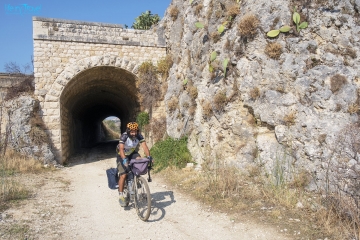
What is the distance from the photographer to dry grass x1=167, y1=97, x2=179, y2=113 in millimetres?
10789

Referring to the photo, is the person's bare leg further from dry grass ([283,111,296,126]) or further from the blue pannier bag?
dry grass ([283,111,296,126])

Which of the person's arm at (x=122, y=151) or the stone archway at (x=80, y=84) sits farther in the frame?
the stone archway at (x=80, y=84)

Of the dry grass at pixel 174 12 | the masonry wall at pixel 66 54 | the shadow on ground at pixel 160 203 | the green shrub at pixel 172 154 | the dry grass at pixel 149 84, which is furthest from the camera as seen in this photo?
the dry grass at pixel 174 12

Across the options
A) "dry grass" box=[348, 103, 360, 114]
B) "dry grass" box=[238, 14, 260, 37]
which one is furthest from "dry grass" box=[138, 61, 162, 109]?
"dry grass" box=[348, 103, 360, 114]

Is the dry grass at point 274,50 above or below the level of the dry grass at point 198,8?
below

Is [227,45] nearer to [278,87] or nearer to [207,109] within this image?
[207,109]

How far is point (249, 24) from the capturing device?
25.5 ft

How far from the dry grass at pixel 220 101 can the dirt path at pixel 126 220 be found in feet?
9.68

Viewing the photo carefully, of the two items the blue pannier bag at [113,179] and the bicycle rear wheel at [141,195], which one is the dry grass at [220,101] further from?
the bicycle rear wheel at [141,195]

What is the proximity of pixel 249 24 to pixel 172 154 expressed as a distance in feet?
16.1

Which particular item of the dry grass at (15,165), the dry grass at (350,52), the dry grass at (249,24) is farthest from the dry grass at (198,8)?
the dry grass at (15,165)

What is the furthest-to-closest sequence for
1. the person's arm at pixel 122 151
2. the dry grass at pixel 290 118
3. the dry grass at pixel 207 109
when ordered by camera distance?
the dry grass at pixel 207 109 → the dry grass at pixel 290 118 → the person's arm at pixel 122 151

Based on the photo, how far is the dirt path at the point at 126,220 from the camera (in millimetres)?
4184

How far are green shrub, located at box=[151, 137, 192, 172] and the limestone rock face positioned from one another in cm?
32
